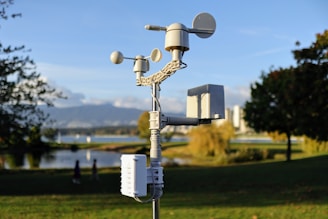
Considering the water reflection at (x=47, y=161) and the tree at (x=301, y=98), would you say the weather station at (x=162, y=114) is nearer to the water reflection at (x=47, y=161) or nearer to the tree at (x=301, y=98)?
the tree at (x=301, y=98)

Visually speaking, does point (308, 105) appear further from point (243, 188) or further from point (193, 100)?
point (193, 100)

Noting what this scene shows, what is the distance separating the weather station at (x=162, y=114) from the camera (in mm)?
4324

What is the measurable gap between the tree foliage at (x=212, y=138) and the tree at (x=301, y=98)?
461 inches

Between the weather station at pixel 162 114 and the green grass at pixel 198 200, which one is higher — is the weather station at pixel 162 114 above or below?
above

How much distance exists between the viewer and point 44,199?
538 inches

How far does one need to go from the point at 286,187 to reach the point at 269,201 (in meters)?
4.02

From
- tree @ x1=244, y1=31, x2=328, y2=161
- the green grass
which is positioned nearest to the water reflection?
tree @ x1=244, y1=31, x2=328, y2=161

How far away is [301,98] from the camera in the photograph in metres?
23.4

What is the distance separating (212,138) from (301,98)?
76.5 ft

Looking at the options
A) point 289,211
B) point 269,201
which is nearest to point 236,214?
point 289,211

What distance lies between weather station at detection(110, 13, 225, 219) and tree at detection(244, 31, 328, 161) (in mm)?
18077

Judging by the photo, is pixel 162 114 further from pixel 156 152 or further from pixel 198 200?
pixel 198 200

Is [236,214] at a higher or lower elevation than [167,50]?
lower

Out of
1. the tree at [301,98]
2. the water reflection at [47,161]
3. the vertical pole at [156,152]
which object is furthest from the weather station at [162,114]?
the water reflection at [47,161]
